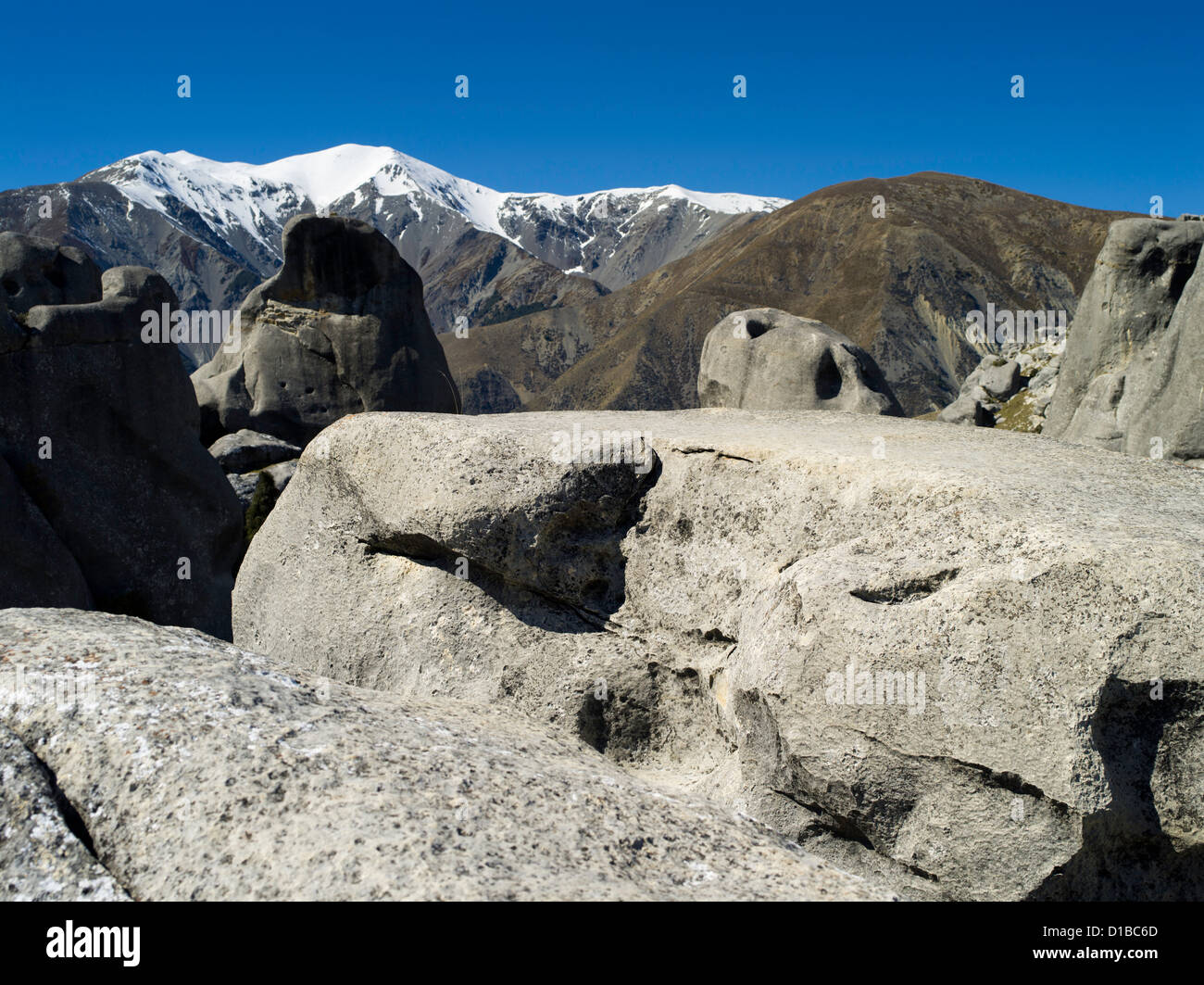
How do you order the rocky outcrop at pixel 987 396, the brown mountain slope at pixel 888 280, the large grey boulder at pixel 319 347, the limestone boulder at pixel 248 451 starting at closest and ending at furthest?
the limestone boulder at pixel 248 451 < the large grey boulder at pixel 319 347 < the rocky outcrop at pixel 987 396 < the brown mountain slope at pixel 888 280

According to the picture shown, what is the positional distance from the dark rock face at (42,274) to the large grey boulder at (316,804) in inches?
241

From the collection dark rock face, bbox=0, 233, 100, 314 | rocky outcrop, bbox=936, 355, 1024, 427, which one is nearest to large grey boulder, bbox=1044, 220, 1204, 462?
rocky outcrop, bbox=936, 355, 1024, 427

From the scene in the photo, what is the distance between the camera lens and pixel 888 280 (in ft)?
271

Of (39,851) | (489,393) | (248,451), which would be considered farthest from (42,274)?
(489,393)

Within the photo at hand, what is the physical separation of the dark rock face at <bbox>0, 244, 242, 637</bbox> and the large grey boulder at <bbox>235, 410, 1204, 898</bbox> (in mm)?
3143

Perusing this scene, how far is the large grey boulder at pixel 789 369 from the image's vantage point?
502 inches

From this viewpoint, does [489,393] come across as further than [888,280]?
Yes

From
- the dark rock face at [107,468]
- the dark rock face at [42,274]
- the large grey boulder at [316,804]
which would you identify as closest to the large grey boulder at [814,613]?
the large grey boulder at [316,804]

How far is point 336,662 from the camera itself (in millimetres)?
5270

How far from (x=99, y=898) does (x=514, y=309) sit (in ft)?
652

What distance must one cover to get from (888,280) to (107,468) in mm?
81082
